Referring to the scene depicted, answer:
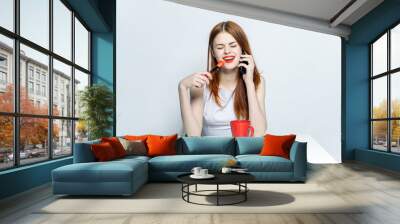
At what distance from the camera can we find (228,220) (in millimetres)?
3604

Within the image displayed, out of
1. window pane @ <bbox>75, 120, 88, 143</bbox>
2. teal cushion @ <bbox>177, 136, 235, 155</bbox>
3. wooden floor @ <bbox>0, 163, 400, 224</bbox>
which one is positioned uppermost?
window pane @ <bbox>75, 120, 88, 143</bbox>

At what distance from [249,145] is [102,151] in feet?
8.35

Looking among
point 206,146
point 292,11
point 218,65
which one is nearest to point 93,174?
point 206,146

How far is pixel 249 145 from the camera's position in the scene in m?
6.64

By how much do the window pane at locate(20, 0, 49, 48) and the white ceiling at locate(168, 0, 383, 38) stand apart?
314 centimetres

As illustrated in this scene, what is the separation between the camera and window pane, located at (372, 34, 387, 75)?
332 inches

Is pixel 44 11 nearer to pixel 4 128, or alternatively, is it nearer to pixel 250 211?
pixel 4 128

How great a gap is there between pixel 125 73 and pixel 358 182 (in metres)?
5.17

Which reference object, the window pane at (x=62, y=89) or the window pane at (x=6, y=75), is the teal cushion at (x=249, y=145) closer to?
the window pane at (x=62, y=89)

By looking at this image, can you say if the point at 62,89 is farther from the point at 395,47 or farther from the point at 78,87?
the point at 395,47

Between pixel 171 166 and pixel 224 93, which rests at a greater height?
pixel 224 93

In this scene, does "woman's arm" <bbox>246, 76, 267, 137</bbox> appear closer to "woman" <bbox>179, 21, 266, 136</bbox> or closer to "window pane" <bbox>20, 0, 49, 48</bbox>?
"woman" <bbox>179, 21, 266, 136</bbox>

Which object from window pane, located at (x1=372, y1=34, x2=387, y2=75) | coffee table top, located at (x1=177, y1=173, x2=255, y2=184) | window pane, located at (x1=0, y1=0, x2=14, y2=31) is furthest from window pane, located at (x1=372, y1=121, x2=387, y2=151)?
window pane, located at (x1=0, y1=0, x2=14, y2=31)

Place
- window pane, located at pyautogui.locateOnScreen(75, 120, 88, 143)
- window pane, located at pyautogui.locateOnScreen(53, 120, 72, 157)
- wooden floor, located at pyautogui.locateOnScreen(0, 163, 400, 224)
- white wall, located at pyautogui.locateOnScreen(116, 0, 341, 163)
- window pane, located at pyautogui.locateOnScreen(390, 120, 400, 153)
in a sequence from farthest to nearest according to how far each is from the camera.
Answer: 1. white wall, located at pyautogui.locateOnScreen(116, 0, 341, 163)
2. window pane, located at pyautogui.locateOnScreen(390, 120, 400, 153)
3. window pane, located at pyautogui.locateOnScreen(75, 120, 88, 143)
4. window pane, located at pyautogui.locateOnScreen(53, 120, 72, 157)
5. wooden floor, located at pyautogui.locateOnScreen(0, 163, 400, 224)
